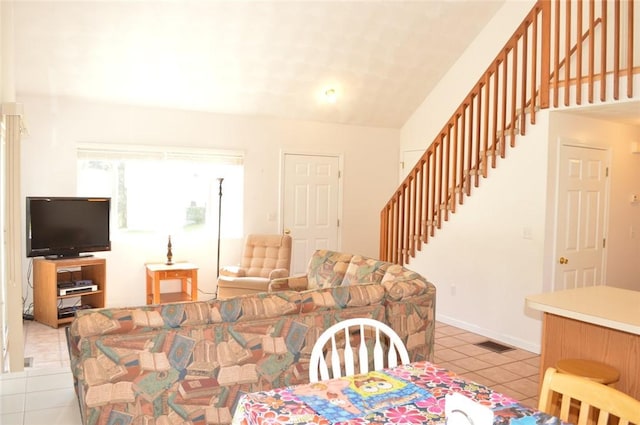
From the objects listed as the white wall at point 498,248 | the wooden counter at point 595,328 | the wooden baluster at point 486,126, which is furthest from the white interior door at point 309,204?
the wooden counter at point 595,328

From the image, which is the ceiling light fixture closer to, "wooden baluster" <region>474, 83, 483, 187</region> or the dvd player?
"wooden baluster" <region>474, 83, 483, 187</region>

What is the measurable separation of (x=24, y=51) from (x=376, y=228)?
4937 mm

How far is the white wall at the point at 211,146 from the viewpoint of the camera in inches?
226

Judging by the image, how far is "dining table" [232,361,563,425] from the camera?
1.54 m

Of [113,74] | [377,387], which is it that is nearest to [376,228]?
[113,74]

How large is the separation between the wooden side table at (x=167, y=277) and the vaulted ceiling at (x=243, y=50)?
1.92m

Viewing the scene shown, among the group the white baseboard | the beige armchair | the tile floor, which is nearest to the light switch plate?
the tile floor

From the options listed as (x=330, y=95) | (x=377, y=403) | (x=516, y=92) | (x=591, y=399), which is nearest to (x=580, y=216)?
(x=516, y=92)

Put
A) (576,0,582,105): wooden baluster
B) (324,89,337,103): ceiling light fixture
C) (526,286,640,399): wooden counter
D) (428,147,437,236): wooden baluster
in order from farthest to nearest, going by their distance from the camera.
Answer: (324,89,337,103): ceiling light fixture
(428,147,437,236): wooden baluster
(576,0,582,105): wooden baluster
(526,286,640,399): wooden counter

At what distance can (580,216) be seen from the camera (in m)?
5.09

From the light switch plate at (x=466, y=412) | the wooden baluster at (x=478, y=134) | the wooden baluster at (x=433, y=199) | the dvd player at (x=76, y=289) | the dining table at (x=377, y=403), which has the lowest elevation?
the dvd player at (x=76, y=289)

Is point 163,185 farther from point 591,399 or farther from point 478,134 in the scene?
point 591,399

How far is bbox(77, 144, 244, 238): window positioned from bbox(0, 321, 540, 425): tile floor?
1.62 metres

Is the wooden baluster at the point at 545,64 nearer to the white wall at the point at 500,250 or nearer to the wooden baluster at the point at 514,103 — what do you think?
the white wall at the point at 500,250
